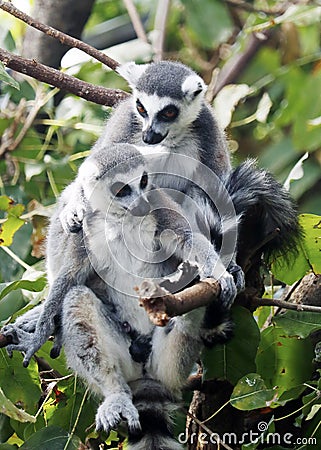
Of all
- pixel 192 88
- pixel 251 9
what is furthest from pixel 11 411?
pixel 251 9

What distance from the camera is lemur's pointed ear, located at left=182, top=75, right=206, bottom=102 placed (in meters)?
4.85

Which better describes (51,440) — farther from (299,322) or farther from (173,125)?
(173,125)

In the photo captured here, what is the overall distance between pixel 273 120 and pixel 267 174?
9.39ft

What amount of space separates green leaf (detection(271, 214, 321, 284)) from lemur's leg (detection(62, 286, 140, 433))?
877mm

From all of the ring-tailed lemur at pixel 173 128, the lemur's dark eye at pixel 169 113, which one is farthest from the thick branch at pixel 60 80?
the lemur's dark eye at pixel 169 113

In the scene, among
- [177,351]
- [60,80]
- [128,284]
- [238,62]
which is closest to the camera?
[177,351]

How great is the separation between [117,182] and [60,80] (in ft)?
2.56

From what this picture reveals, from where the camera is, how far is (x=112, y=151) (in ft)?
14.4

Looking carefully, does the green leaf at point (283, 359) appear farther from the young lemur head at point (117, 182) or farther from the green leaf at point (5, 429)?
the green leaf at point (5, 429)

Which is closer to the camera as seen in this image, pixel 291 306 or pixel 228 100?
pixel 291 306

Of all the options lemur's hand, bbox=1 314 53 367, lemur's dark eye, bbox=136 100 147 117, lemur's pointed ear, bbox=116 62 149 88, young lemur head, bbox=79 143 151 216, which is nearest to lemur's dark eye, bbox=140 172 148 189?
young lemur head, bbox=79 143 151 216

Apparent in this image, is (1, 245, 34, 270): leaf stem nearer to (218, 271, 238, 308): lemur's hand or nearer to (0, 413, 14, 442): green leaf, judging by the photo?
(0, 413, 14, 442): green leaf

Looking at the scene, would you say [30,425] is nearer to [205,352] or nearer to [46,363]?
[46,363]

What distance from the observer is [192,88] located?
192 inches
